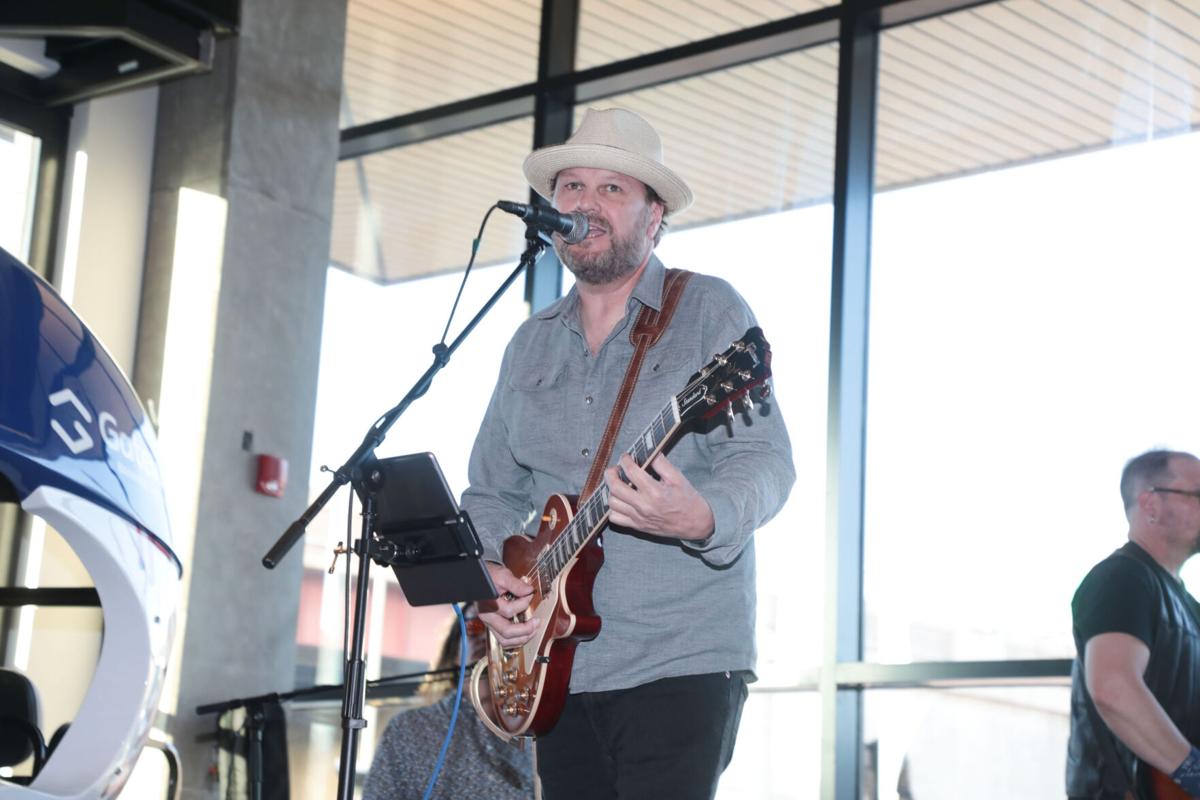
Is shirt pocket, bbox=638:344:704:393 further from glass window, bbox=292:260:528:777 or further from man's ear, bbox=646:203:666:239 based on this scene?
glass window, bbox=292:260:528:777

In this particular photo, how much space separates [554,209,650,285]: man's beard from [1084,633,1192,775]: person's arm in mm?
1460

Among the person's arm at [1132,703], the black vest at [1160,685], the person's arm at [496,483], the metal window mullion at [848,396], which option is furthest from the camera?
the metal window mullion at [848,396]

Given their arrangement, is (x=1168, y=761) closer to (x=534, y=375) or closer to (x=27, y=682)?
(x=534, y=375)

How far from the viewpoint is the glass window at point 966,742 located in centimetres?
400

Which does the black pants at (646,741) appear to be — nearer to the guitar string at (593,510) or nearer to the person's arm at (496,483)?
the guitar string at (593,510)

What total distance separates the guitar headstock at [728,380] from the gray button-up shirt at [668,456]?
7 cm

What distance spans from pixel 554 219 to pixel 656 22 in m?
3.20

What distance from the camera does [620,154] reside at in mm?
2715

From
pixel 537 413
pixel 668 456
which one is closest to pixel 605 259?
pixel 537 413

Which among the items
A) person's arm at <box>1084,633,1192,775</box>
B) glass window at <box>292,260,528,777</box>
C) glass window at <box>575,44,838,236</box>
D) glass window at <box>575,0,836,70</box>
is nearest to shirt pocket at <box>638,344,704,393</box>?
person's arm at <box>1084,633,1192,775</box>

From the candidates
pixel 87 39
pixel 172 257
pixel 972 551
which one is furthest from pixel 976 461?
pixel 87 39

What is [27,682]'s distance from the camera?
3.26 m

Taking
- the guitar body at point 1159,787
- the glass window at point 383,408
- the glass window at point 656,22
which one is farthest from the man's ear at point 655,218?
the glass window at point 656,22

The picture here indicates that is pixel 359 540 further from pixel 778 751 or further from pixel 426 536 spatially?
pixel 778 751
